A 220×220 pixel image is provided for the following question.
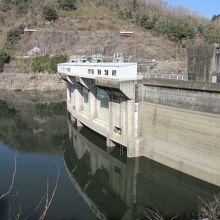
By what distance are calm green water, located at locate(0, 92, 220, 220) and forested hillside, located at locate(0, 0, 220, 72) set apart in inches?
1763

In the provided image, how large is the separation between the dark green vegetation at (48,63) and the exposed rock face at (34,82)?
1.62 m

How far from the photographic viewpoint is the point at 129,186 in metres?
23.4

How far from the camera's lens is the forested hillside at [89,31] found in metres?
82.9

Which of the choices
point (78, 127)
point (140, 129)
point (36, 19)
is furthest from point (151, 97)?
point (36, 19)

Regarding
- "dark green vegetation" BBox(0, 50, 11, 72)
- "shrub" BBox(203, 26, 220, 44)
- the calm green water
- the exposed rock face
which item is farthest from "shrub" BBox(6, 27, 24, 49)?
A: the calm green water

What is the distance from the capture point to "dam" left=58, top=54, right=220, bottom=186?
67.7ft

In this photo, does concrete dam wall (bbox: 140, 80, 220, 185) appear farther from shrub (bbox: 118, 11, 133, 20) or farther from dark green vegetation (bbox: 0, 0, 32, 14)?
dark green vegetation (bbox: 0, 0, 32, 14)

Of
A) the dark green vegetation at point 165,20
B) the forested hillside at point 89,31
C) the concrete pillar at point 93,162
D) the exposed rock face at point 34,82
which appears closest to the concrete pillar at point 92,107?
the concrete pillar at point 93,162

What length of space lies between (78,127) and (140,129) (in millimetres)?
14139

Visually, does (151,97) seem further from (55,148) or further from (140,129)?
(55,148)

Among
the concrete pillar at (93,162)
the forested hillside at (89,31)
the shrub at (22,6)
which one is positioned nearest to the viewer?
the concrete pillar at (93,162)

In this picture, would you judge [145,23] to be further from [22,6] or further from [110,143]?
[110,143]

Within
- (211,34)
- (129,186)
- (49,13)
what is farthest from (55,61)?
(129,186)

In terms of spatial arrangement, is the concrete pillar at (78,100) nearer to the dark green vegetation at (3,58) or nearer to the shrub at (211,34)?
the dark green vegetation at (3,58)
